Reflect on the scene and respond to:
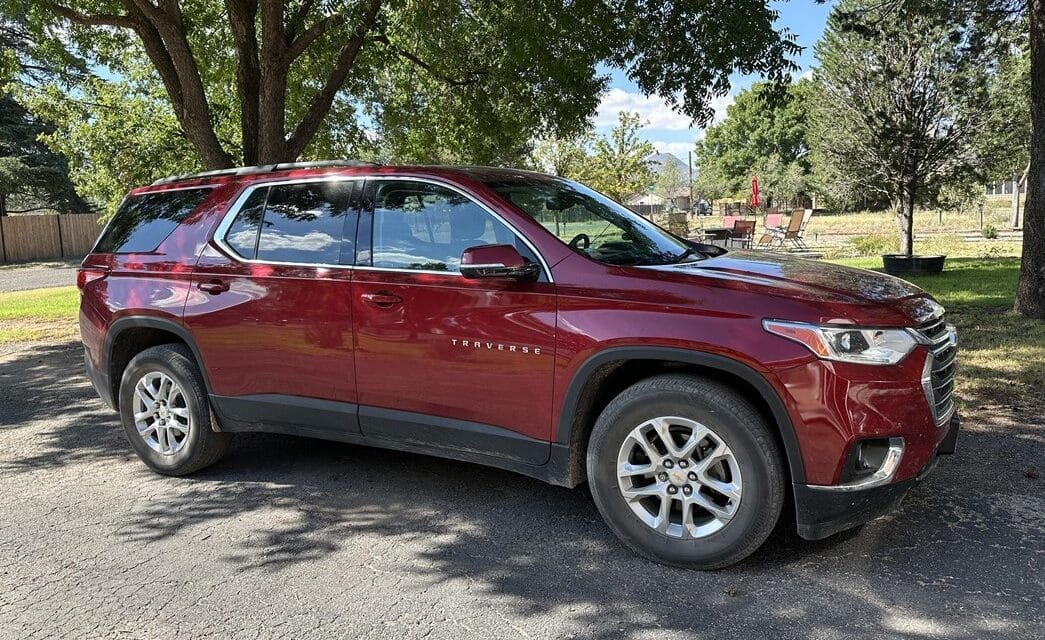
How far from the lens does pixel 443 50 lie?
12000 millimetres

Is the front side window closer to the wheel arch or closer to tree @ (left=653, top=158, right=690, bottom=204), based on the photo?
the wheel arch

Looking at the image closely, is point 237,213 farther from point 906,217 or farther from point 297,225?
point 906,217

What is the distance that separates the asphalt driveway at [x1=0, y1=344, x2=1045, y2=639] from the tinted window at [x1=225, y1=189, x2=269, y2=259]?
4.73ft

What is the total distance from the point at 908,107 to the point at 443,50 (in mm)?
9260

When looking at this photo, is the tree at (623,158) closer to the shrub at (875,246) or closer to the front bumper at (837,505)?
the shrub at (875,246)

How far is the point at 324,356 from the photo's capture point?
14.0 ft

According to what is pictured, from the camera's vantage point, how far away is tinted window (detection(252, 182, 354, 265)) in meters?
4.34

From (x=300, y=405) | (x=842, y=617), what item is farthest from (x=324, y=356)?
(x=842, y=617)

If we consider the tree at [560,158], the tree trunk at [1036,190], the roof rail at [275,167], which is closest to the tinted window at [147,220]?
the roof rail at [275,167]

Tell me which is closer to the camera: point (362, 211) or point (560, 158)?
point (362, 211)

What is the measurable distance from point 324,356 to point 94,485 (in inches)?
72.9

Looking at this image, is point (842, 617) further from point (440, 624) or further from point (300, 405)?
point (300, 405)

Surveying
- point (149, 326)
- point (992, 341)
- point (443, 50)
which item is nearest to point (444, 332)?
point (149, 326)

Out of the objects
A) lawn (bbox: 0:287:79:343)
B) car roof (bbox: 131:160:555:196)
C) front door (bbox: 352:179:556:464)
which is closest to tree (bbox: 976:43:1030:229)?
car roof (bbox: 131:160:555:196)
